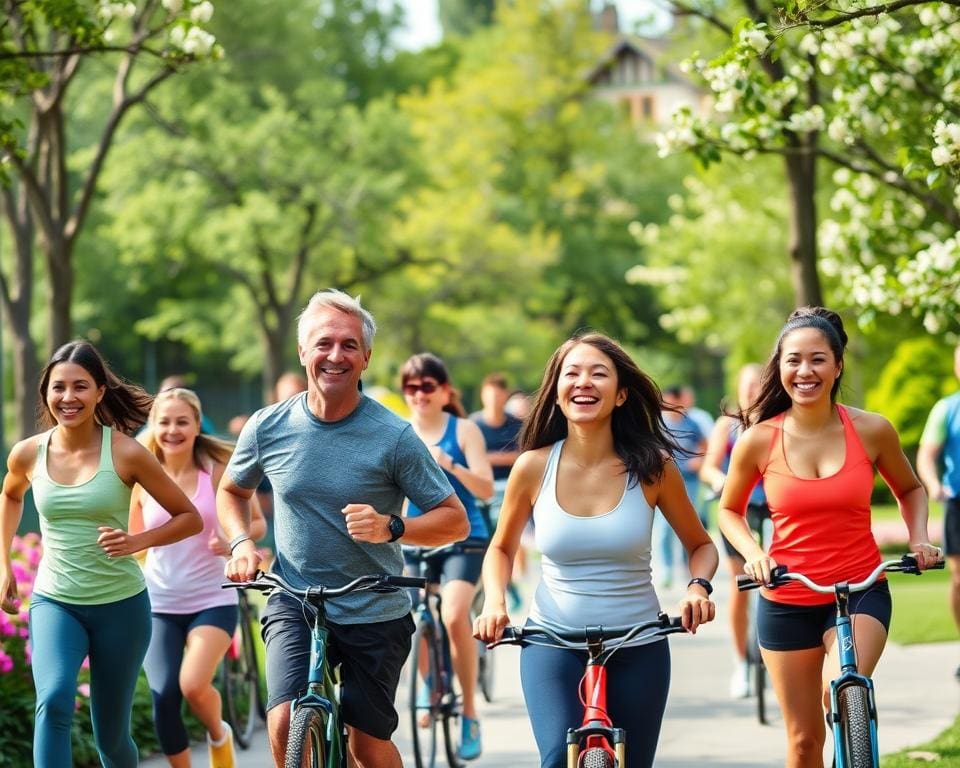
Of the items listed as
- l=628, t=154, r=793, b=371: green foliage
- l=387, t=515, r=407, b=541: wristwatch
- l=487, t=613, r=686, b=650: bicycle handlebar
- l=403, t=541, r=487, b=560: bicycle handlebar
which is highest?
l=628, t=154, r=793, b=371: green foliage


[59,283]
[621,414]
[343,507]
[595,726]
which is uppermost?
[59,283]

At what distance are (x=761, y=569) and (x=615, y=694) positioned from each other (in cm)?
82

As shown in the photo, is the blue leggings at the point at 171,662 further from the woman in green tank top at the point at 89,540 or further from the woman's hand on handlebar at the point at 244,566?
the woman's hand on handlebar at the point at 244,566

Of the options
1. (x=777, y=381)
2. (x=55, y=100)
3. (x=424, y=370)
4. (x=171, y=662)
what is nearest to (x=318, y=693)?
(x=777, y=381)

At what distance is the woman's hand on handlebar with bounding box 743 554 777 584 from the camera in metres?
5.52

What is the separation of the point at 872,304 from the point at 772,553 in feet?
18.8

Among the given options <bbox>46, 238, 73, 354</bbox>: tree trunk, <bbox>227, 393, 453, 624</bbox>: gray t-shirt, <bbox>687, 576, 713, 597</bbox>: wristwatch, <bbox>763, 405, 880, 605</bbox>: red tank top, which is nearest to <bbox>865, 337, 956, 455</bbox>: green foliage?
<bbox>46, 238, 73, 354</bbox>: tree trunk

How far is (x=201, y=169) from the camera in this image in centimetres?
3472

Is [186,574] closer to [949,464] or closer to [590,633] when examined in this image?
[590,633]

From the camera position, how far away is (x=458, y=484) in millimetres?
8836

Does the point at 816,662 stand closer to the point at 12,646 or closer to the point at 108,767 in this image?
the point at 108,767

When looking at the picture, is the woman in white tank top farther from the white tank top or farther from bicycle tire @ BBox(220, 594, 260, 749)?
bicycle tire @ BBox(220, 594, 260, 749)

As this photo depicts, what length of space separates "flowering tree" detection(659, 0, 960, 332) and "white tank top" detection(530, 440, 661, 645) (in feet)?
9.72

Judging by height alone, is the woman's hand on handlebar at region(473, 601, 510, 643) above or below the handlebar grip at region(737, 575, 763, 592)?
below
